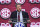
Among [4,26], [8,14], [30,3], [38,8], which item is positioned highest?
[30,3]

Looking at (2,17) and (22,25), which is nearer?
(22,25)

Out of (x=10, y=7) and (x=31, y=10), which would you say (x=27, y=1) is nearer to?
(x=31, y=10)

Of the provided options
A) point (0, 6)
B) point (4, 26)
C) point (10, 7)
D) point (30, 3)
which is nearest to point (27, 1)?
point (30, 3)

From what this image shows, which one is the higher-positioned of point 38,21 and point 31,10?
point 31,10

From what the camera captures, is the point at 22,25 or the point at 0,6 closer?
the point at 22,25

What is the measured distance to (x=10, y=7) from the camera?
1.83 meters

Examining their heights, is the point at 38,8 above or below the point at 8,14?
above

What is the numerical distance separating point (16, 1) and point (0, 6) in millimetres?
407

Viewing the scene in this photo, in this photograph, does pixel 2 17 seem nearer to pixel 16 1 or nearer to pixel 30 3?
pixel 16 1

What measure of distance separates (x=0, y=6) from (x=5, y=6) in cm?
12

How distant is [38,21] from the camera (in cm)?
182

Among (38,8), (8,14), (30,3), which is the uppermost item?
(30,3)

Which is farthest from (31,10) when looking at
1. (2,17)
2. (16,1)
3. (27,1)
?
(2,17)

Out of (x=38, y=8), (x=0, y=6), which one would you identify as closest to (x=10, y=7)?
(x=0, y=6)
